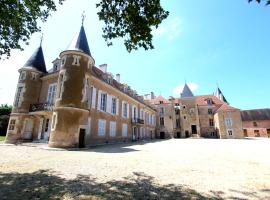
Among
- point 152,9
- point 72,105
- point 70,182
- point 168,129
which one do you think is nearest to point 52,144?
point 72,105

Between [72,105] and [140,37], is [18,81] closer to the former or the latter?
[72,105]

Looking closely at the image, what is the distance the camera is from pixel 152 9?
19.3 feet

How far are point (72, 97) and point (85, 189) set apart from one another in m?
11.2

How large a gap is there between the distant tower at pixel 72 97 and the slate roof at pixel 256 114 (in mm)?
46852

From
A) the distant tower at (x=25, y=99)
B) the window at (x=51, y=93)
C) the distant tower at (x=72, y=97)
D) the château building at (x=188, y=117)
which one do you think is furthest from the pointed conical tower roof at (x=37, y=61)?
the château building at (x=188, y=117)

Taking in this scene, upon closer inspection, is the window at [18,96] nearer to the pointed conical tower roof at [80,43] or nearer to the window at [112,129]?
the pointed conical tower roof at [80,43]

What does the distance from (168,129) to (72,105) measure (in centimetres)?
2705

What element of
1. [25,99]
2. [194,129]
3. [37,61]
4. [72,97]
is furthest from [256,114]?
[25,99]

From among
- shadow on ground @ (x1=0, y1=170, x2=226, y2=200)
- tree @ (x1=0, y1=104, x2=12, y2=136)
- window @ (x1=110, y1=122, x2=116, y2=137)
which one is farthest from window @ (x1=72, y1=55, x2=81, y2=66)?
tree @ (x1=0, y1=104, x2=12, y2=136)

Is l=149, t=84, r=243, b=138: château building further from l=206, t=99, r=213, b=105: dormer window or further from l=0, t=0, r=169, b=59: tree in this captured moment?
l=0, t=0, r=169, b=59: tree

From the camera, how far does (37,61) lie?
63.5ft

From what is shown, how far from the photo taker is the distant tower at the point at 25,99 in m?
17.2

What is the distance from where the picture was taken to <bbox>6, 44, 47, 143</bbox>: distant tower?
56.4 feet

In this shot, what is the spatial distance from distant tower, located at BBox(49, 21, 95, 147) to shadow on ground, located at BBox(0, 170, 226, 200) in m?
8.49
